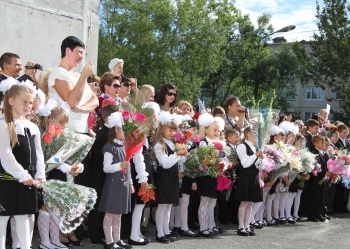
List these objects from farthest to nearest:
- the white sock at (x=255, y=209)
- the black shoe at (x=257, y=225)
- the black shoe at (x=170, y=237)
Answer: the black shoe at (x=257, y=225)
the white sock at (x=255, y=209)
the black shoe at (x=170, y=237)

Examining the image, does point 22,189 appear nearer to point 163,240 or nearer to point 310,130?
point 163,240

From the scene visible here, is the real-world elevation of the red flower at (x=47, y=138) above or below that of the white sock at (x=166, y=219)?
above

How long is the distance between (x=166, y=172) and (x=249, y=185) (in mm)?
1590

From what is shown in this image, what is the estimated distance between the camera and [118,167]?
6809 millimetres

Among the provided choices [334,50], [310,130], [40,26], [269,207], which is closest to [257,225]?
[269,207]

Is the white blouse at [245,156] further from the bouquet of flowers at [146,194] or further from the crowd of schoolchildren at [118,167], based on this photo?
the bouquet of flowers at [146,194]

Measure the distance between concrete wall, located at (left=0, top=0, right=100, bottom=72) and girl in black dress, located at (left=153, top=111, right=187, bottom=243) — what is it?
2672 mm

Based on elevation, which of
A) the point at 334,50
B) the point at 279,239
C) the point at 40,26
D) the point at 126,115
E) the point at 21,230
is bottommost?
the point at 279,239

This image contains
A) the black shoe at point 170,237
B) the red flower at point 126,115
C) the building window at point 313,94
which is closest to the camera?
the red flower at point 126,115

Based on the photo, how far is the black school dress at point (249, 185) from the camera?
8625 mm

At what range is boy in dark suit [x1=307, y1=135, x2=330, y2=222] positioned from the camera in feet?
35.3

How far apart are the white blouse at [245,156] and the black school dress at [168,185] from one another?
4.06 feet

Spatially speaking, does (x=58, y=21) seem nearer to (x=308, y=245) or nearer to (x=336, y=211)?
(x=308, y=245)

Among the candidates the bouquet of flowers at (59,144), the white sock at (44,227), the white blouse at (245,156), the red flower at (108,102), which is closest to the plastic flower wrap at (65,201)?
the bouquet of flowers at (59,144)
